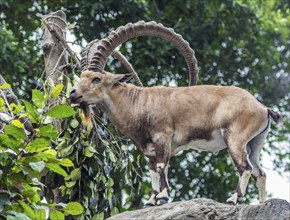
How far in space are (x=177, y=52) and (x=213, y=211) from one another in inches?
418

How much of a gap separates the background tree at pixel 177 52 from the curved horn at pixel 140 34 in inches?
320

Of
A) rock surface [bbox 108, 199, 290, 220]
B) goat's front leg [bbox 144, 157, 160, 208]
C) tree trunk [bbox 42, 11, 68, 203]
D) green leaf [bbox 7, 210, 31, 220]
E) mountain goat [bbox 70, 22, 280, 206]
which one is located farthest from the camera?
tree trunk [bbox 42, 11, 68, 203]

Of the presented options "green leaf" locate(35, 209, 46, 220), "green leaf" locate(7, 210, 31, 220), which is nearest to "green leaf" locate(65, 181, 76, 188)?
"green leaf" locate(35, 209, 46, 220)

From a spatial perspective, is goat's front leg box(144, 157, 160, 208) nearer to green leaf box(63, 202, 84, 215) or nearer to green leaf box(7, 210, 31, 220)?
green leaf box(63, 202, 84, 215)

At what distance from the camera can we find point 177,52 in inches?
734

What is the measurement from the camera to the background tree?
1859cm

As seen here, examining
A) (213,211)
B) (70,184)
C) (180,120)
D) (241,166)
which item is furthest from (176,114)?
(70,184)

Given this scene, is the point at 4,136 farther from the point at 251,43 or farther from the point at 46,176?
the point at 251,43

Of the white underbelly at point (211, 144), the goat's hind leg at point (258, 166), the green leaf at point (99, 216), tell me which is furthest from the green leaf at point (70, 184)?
the goat's hind leg at point (258, 166)

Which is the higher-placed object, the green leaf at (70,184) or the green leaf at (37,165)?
the green leaf at (37,165)

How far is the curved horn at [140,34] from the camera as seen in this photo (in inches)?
367

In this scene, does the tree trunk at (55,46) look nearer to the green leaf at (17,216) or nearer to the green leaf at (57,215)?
the green leaf at (57,215)

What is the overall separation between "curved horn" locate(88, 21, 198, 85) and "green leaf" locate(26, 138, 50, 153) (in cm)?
168

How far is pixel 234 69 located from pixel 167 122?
11.6 metres
